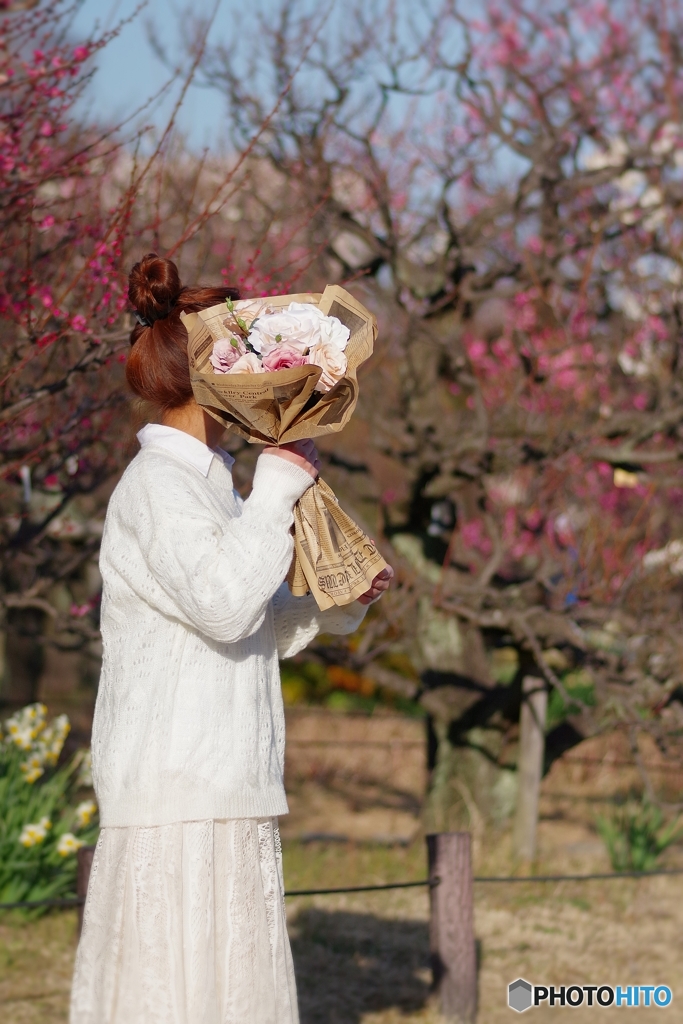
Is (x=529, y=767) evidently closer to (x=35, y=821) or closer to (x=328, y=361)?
(x=35, y=821)

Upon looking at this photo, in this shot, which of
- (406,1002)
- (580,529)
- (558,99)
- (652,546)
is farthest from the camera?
(558,99)

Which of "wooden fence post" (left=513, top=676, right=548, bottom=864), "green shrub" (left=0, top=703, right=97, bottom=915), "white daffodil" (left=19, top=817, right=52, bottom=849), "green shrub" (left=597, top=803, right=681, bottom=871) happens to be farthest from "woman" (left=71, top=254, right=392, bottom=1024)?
"green shrub" (left=597, top=803, right=681, bottom=871)

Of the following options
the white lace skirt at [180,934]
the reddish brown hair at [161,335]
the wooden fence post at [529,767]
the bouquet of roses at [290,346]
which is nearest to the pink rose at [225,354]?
the bouquet of roses at [290,346]

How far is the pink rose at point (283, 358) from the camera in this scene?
196cm

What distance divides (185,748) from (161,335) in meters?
0.82

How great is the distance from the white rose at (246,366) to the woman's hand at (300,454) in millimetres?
156

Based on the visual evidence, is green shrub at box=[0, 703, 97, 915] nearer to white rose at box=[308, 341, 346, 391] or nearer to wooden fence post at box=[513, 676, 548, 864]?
wooden fence post at box=[513, 676, 548, 864]

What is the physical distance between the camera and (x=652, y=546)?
632 centimetres

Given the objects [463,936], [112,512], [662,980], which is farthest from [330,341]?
[662,980]

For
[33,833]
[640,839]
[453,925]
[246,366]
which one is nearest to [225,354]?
[246,366]

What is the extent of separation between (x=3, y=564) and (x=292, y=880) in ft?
6.99

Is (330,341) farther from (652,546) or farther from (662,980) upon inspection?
(652,546)

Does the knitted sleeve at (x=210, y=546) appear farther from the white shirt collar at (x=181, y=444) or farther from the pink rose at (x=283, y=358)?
the pink rose at (x=283, y=358)

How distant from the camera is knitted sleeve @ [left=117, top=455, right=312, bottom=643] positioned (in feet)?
6.17
